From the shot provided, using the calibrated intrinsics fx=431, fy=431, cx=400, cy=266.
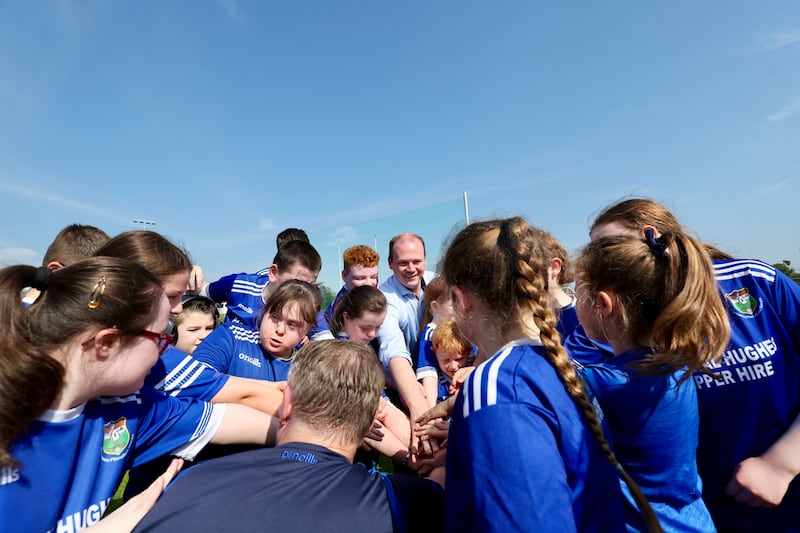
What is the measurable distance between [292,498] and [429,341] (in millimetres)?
2606

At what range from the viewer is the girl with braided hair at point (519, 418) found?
3.33 ft

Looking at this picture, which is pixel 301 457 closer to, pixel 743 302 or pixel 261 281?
pixel 743 302

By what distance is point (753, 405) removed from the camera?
72.8 inches

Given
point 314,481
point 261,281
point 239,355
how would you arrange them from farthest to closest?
point 261,281 < point 239,355 < point 314,481

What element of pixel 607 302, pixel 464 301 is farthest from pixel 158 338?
pixel 607 302

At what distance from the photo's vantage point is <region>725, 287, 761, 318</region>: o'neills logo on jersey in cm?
191

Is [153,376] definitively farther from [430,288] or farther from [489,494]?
[430,288]

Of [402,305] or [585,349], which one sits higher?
[402,305]

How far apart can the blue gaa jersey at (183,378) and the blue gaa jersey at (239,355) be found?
53 centimetres

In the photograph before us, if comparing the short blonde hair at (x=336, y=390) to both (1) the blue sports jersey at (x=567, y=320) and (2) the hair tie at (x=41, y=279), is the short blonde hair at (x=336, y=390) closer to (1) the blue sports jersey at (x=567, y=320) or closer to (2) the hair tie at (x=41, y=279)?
(2) the hair tie at (x=41, y=279)

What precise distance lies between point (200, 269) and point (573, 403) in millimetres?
3812

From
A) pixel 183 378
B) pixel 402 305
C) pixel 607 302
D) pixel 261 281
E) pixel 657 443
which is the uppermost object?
pixel 261 281

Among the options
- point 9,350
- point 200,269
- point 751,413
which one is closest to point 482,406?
point 9,350

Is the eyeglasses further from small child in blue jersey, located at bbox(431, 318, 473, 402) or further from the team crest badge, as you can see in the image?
the team crest badge
